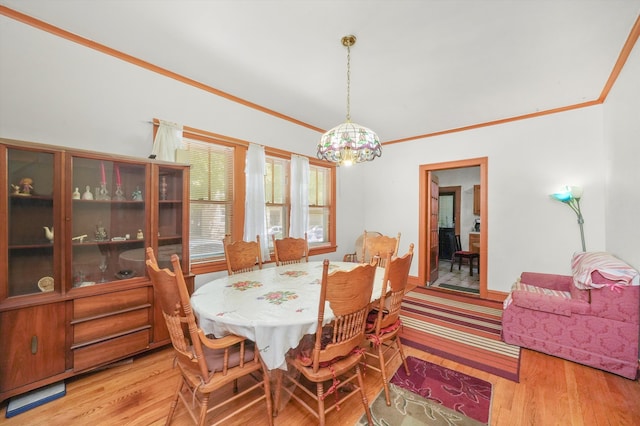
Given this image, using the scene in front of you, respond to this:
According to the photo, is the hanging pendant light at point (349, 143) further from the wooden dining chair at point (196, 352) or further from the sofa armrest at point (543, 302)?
the sofa armrest at point (543, 302)

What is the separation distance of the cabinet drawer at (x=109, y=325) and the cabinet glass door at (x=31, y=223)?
37 centimetres

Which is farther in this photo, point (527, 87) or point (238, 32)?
point (527, 87)

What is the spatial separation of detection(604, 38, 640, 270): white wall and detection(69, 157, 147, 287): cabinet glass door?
13.9 feet

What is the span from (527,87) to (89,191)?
176 inches

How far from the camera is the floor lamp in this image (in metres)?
3.22

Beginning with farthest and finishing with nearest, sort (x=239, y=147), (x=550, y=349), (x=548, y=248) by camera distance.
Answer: (x=548, y=248), (x=239, y=147), (x=550, y=349)

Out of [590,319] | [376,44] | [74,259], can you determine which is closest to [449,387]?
[590,319]

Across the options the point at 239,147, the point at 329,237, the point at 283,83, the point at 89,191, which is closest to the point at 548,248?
the point at 329,237

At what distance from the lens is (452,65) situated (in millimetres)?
2479

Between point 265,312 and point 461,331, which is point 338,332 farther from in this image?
point 461,331

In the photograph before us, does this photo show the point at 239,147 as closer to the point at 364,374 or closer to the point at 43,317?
the point at 43,317

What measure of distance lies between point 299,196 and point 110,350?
266 cm

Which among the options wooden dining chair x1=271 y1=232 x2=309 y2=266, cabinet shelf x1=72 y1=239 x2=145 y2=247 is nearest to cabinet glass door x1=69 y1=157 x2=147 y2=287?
cabinet shelf x1=72 y1=239 x2=145 y2=247

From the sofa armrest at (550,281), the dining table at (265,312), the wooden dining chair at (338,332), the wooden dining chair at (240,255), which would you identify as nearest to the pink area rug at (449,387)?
the wooden dining chair at (338,332)
